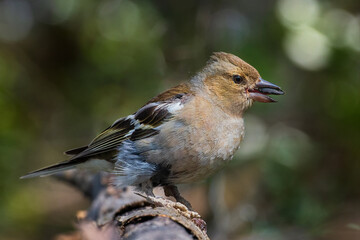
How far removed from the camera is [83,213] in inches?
147

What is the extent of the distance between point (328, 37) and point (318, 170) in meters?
1.96

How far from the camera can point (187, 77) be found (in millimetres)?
4945

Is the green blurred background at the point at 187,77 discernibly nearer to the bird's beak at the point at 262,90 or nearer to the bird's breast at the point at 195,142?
the bird's beak at the point at 262,90

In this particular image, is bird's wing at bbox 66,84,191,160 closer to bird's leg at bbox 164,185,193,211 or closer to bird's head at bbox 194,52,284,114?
bird's head at bbox 194,52,284,114

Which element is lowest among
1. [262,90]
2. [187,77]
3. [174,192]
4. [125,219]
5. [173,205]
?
[125,219]

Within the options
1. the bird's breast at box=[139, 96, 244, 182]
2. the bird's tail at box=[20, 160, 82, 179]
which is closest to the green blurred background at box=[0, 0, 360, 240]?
the bird's breast at box=[139, 96, 244, 182]

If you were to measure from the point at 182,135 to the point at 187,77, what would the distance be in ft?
5.02

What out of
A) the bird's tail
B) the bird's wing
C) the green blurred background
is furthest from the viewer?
the green blurred background

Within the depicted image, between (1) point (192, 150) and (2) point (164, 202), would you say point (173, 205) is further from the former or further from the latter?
(1) point (192, 150)

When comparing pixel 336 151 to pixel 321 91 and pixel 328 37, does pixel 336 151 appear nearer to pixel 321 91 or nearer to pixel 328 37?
pixel 321 91

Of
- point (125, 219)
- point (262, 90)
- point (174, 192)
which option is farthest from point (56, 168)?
point (262, 90)

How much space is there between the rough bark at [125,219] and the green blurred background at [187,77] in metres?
1.67

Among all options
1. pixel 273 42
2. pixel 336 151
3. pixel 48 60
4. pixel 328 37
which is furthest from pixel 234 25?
pixel 48 60

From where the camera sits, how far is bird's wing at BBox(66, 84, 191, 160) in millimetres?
3689
